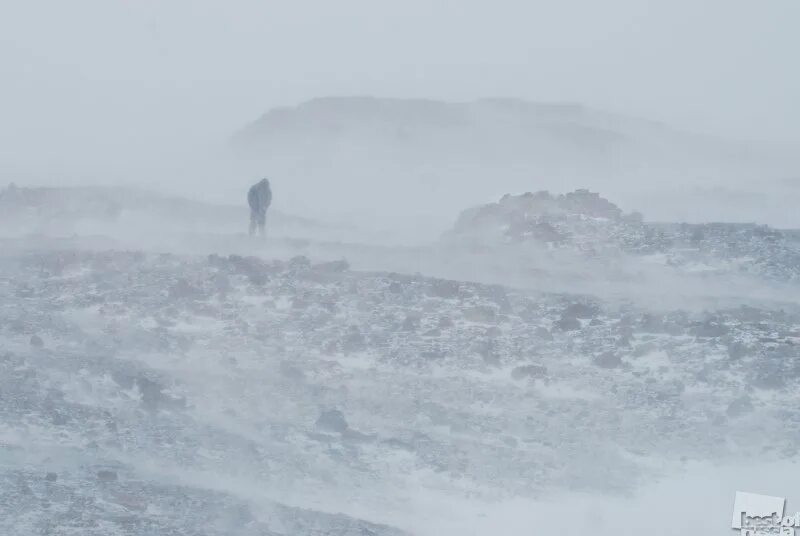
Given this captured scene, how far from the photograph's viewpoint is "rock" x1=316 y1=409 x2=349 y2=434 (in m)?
20.1

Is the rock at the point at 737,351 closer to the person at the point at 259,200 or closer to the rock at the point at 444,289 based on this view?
the rock at the point at 444,289

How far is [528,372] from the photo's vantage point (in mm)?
21891

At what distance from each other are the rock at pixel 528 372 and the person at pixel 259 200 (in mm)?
12560

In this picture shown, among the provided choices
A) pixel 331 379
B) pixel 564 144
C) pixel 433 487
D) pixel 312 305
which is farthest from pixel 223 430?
pixel 564 144

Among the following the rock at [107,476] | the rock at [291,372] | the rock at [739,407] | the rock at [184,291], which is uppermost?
the rock at [184,291]

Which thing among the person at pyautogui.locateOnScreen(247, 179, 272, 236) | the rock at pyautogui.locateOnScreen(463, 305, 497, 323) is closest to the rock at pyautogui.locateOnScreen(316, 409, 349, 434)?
the rock at pyautogui.locateOnScreen(463, 305, 497, 323)

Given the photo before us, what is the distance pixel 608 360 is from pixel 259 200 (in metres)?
14.2

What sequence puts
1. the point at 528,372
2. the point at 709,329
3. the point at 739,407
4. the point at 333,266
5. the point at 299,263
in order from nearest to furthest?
the point at 739,407
the point at 528,372
the point at 709,329
the point at 333,266
the point at 299,263

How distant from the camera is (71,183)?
57.1 meters

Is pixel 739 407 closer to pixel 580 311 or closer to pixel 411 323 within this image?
pixel 580 311

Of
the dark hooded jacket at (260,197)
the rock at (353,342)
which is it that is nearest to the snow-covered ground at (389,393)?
the rock at (353,342)

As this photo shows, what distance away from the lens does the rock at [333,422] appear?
66.0 feet

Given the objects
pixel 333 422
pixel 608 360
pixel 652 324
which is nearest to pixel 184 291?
pixel 333 422

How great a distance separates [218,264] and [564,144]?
49.0m
